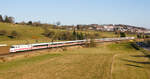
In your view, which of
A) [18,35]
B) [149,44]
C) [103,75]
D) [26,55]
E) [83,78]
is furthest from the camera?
[18,35]

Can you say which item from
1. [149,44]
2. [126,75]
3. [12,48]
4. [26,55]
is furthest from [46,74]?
[149,44]

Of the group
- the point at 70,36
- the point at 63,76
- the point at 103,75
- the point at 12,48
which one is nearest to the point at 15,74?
the point at 63,76

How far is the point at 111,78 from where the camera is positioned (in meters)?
21.8

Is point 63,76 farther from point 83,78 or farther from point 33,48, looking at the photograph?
point 33,48

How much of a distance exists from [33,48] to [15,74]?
94.8ft

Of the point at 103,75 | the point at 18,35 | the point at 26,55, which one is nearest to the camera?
the point at 103,75

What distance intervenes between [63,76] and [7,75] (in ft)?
28.9

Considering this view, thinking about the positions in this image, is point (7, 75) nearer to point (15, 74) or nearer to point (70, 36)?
point (15, 74)

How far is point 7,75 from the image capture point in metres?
22.7

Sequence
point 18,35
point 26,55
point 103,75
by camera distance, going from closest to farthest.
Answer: point 103,75
point 26,55
point 18,35

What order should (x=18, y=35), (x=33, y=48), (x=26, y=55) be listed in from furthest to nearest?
(x=18, y=35), (x=33, y=48), (x=26, y=55)

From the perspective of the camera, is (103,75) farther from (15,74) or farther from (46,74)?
(15,74)

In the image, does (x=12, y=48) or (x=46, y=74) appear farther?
(x=12, y=48)

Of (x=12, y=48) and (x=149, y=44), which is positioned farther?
(x=149, y=44)
